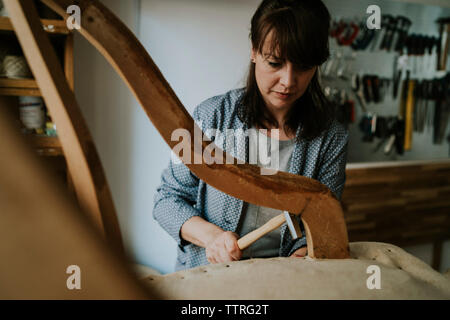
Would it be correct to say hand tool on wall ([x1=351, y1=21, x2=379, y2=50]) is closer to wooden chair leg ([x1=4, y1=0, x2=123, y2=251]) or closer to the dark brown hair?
the dark brown hair

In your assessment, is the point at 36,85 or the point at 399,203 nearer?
the point at 36,85

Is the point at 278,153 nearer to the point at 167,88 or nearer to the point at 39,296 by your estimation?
the point at 167,88

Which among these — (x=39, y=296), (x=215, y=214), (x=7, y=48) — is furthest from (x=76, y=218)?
(x=7, y=48)

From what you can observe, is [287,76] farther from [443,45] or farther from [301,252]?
[443,45]

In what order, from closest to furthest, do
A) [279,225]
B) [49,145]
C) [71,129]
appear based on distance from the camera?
[71,129] → [279,225] → [49,145]

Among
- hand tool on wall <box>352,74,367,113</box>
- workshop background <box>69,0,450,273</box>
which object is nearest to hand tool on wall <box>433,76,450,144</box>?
hand tool on wall <box>352,74,367,113</box>

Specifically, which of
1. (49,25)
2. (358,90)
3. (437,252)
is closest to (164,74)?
(49,25)

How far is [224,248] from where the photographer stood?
66cm

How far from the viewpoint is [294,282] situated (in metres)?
0.38

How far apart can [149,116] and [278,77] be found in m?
0.49

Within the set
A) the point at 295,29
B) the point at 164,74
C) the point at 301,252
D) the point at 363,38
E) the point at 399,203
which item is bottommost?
the point at 399,203

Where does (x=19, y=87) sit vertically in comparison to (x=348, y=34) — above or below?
below

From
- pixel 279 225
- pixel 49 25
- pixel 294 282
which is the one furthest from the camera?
pixel 49 25

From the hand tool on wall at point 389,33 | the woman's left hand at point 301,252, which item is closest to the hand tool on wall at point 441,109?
the hand tool on wall at point 389,33
